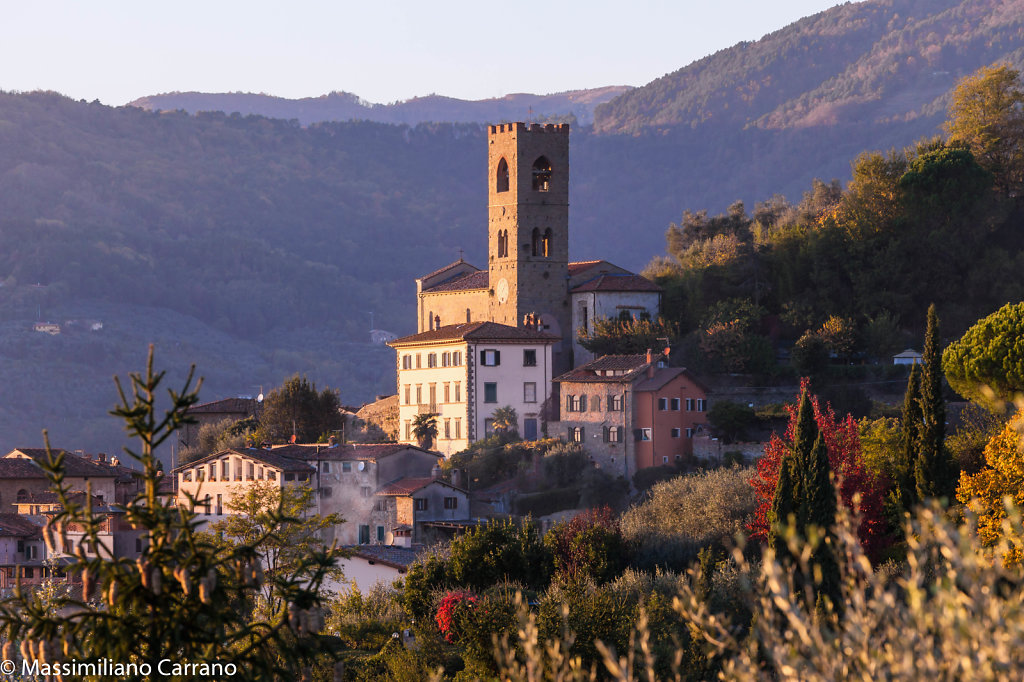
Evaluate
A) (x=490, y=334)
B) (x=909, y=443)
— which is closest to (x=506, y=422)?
(x=490, y=334)

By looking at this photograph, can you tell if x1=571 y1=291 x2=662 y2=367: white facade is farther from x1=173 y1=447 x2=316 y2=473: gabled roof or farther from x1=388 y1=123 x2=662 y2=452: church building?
x1=173 y1=447 x2=316 y2=473: gabled roof

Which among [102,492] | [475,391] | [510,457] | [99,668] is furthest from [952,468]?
[102,492]

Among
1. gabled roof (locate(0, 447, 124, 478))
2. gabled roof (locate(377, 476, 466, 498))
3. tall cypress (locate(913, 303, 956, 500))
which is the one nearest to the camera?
tall cypress (locate(913, 303, 956, 500))

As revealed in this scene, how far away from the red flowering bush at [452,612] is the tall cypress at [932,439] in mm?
14147

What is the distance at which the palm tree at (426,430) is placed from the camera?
241 ft

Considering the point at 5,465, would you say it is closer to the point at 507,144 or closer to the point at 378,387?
the point at 507,144

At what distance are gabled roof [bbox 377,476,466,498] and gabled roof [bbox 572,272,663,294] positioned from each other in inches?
606

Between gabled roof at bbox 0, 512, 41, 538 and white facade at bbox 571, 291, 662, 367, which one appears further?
white facade at bbox 571, 291, 662, 367

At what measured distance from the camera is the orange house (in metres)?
63.8

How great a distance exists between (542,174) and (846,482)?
120ft

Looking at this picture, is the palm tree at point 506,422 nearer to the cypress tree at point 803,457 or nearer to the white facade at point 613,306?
the white facade at point 613,306

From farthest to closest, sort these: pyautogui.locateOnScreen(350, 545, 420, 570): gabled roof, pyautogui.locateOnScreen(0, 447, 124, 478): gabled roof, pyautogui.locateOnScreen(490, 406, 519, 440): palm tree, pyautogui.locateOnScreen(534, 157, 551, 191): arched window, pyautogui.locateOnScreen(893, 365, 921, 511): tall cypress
A: pyautogui.locateOnScreen(534, 157, 551, 191): arched window < pyautogui.locateOnScreen(0, 447, 124, 478): gabled roof < pyautogui.locateOnScreen(490, 406, 519, 440): palm tree < pyautogui.locateOnScreen(350, 545, 420, 570): gabled roof < pyautogui.locateOnScreen(893, 365, 921, 511): tall cypress

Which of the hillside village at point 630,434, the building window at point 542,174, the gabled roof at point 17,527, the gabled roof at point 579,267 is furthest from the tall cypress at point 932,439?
the gabled roof at point 17,527

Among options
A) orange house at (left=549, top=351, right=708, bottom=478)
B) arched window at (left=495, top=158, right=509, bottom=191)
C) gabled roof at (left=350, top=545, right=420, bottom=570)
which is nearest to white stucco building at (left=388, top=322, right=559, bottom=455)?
orange house at (left=549, top=351, right=708, bottom=478)
